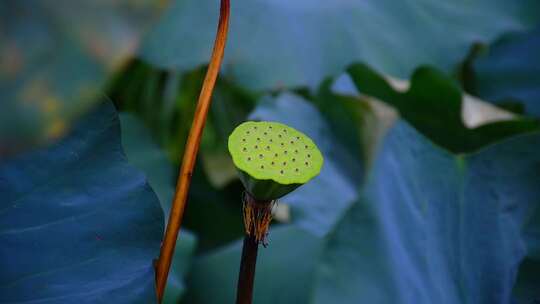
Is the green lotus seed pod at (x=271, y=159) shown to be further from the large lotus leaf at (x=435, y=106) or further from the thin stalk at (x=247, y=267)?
the large lotus leaf at (x=435, y=106)

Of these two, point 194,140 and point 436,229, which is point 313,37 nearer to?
point 436,229

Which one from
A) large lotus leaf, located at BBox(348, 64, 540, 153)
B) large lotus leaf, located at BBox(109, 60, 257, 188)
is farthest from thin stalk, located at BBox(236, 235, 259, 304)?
large lotus leaf, located at BBox(109, 60, 257, 188)

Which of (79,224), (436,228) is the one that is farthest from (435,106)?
(79,224)

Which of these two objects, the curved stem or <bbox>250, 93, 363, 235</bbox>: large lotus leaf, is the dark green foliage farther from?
<bbox>250, 93, 363, 235</bbox>: large lotus leaf

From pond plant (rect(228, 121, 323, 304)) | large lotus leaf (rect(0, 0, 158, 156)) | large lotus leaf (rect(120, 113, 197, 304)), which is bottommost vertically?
large lotus leaf (rect(120, 113, 197, 304))

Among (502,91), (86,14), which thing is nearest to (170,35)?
(502,91)

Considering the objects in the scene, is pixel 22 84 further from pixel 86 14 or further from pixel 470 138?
pixel 470 138

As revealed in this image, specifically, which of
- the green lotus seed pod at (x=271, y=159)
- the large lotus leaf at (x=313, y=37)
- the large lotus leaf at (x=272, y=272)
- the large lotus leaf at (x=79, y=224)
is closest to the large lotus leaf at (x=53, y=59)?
the green lotus seed pod at (x=271, y=159)
